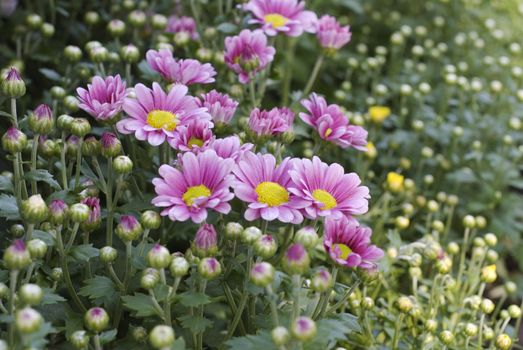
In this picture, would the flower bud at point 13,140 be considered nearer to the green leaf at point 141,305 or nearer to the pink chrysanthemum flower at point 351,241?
the green leaf at point 141,305

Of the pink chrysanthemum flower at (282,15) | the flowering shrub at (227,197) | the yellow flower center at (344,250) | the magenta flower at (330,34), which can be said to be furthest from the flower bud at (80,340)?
the magenta flower at (330,34)

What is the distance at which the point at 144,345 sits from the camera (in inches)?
63.0

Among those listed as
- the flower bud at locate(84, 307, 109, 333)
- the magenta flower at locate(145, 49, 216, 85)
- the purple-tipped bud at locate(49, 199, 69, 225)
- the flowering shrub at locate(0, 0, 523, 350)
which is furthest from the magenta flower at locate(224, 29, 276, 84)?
the flower bud at locate(84, 307, 109, 333)

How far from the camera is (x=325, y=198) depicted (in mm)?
1571

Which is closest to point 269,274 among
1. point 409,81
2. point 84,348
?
point 84,348

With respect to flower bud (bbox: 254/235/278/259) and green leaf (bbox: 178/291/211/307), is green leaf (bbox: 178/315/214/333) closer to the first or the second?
green leaf (bbox: 178/291/211/307)

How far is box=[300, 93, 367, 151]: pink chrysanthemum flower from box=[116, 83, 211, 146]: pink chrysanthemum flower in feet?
1.03

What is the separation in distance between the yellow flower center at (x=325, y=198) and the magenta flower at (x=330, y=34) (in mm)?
868

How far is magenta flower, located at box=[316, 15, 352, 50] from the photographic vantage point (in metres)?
2.31

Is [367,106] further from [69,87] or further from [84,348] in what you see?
[84,348]

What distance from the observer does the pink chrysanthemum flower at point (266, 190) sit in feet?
4.94

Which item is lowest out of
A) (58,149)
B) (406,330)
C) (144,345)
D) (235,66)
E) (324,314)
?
(406,330)

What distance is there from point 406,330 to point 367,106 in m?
1.23

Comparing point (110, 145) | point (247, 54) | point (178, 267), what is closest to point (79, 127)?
point (110, 145)
